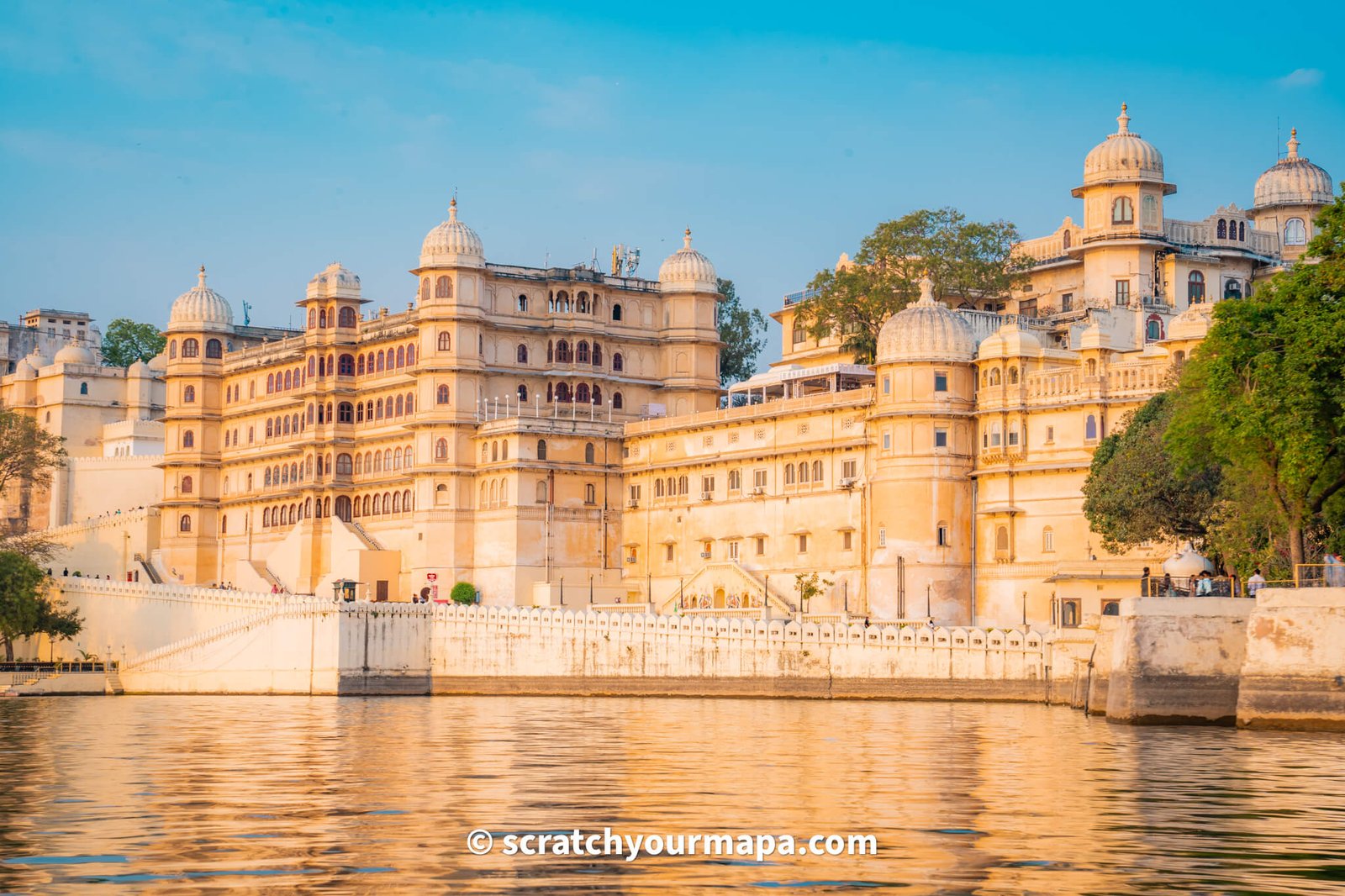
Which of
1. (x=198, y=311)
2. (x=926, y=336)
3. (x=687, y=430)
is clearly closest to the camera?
(x=926, y=336)

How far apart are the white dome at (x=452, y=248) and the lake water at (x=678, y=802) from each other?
34.3 meters

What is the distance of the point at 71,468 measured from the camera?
103625mm

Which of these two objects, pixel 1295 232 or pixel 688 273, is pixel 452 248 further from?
pixel 1295 232

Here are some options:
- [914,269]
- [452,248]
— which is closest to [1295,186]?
[914,269]

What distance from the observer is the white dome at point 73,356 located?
10700 centimetres

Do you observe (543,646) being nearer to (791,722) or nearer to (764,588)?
(764,588)

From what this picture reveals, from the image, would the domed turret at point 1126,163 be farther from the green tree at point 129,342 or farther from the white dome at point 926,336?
the green tree at point 129,342

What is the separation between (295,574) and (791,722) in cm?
4493

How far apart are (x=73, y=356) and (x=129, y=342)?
13150 millimetres

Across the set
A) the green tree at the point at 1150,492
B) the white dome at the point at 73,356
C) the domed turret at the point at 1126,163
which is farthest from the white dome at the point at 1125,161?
the white dome at the point at 73,356

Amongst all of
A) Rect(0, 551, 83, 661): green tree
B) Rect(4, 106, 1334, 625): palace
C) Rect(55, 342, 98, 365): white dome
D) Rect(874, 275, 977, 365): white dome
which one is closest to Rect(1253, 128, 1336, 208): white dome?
Rect(4, 106, 1334, 625): palace

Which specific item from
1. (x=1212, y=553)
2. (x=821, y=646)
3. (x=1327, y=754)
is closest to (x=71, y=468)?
(x=821, y=646)

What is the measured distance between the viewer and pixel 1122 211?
72000 mm

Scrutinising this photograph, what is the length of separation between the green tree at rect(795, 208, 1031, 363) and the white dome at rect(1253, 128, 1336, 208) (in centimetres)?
988
